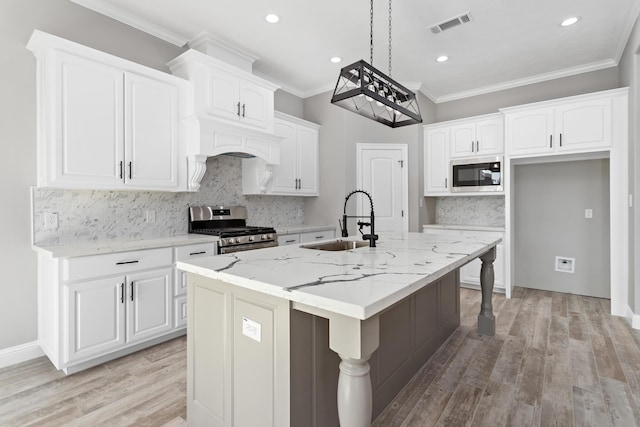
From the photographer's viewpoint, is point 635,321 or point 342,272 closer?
point 342,272

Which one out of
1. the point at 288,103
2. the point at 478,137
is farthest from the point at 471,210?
the point at 288,103

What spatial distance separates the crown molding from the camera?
2779mm

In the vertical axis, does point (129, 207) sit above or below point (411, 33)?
below

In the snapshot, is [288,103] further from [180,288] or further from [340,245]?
[180,288]

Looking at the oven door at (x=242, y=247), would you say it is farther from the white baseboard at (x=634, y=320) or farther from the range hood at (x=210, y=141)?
the white baseboard at (x=634, y=320)

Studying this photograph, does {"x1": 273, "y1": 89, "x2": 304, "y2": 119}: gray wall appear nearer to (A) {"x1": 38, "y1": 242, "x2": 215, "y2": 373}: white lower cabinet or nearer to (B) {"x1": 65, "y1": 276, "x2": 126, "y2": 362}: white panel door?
(A) {"x1": 38, "y1": 242, "x2": 215, "y2": 373}: white lower cabinet

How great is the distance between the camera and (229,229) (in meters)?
3.65

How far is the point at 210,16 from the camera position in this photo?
119 inches

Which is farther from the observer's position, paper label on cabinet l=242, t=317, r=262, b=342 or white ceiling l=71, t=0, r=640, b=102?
white ceiling l=71, t=0, r=640, b=102

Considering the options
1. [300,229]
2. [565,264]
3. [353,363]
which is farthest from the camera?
[565,264]

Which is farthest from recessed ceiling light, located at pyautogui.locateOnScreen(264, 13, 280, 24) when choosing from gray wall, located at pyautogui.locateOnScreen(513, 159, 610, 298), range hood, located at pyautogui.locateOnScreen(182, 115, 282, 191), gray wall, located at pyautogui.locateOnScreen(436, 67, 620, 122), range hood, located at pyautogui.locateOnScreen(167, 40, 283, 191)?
gray wall, located at pyautogui.locateOnScreen(513, 159, 610, 298)

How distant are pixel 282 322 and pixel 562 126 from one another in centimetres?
420

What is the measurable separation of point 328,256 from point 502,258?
3360mm

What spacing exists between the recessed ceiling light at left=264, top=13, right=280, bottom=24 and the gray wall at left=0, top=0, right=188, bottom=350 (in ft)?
5.50
